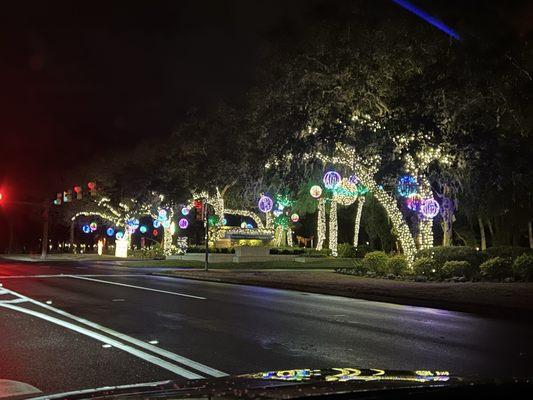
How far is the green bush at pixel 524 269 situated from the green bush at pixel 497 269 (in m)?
0.46

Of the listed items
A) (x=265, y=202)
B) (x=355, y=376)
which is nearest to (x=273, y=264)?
(x=265, y=202)

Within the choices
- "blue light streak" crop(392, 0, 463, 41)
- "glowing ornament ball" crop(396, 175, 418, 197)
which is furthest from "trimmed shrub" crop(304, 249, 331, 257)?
"blue light streak" crop(392, 0, 463, 41)

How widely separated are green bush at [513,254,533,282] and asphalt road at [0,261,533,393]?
27.9 ft

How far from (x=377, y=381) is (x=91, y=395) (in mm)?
1927

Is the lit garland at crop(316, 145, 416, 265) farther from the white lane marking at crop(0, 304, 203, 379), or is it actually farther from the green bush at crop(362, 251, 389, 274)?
the white lane marking at crop(0, 304, 203, 379)

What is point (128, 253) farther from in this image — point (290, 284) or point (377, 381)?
point (377, 381)

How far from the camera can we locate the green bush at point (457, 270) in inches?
979

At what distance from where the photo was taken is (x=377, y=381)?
4.20 metres

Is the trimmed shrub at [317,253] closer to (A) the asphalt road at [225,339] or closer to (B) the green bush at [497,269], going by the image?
(B) the green bush at [497,269]

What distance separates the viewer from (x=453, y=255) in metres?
27.3

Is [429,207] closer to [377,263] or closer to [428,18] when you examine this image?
[377,263]

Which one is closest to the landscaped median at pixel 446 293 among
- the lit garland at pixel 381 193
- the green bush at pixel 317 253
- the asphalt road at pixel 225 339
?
the asphalt road at pixel 225 339

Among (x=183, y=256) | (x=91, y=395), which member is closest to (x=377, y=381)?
(x=91, y=395)

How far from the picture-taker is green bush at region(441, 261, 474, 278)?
24.9 meters
